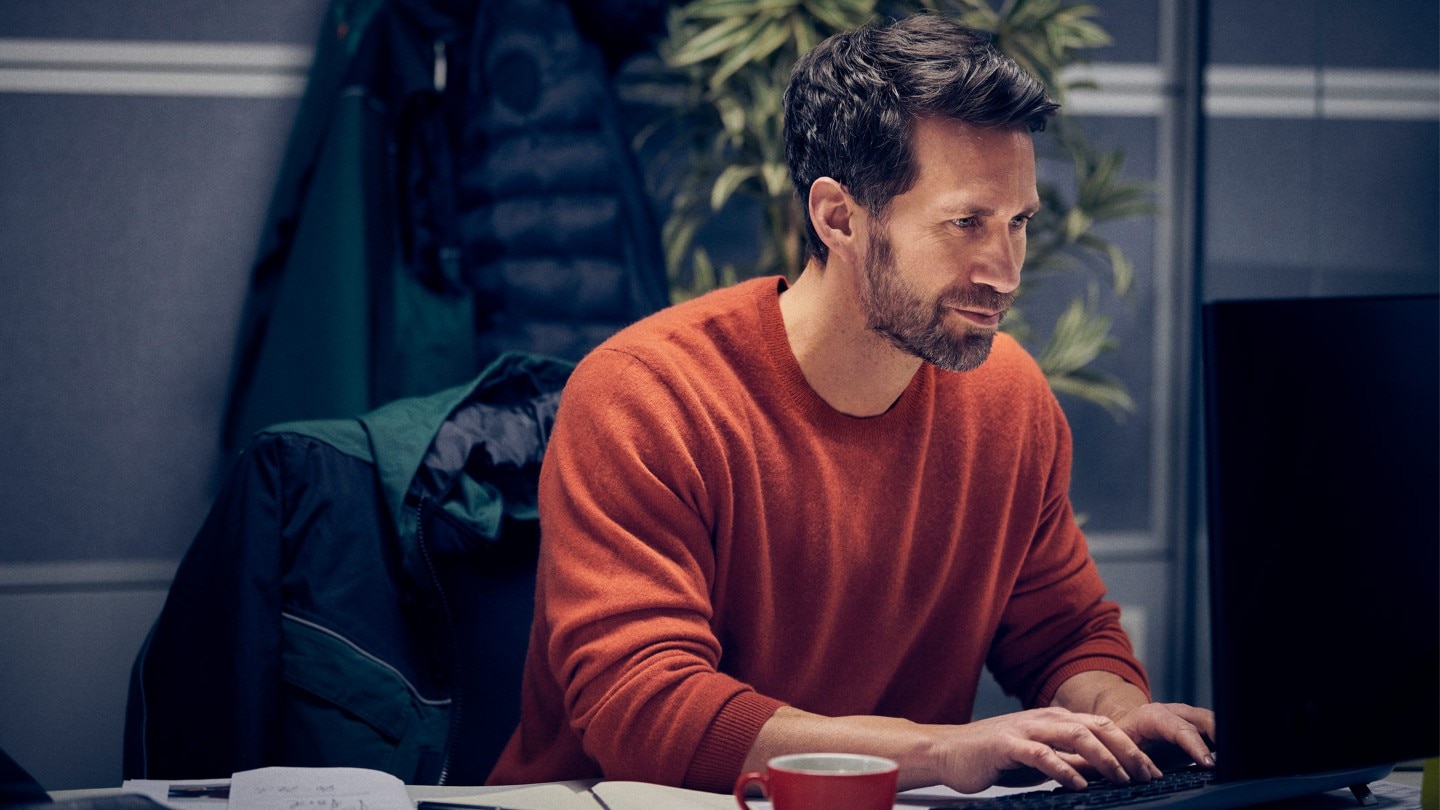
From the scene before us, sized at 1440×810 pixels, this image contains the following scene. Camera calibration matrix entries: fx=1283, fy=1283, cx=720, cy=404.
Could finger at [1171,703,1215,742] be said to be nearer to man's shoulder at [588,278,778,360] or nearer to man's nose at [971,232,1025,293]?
man's nose at [971,232,1025,293]

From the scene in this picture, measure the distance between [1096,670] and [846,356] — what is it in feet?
1.23

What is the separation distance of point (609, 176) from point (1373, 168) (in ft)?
4.00

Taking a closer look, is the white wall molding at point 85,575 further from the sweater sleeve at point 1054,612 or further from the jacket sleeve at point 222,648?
the sweater sleeve at point 1054,612

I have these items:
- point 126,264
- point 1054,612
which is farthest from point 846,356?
point 126,264

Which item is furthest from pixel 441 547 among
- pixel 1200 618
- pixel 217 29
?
pixel 1200 618

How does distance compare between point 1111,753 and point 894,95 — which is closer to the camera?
point 1111,753

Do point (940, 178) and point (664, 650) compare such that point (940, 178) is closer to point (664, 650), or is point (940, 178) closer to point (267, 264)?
point (664, 650)

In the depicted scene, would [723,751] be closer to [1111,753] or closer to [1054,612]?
[1111,753]

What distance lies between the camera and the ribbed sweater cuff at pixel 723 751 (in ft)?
3.11

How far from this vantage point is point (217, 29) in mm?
2250

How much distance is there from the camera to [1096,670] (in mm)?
1190

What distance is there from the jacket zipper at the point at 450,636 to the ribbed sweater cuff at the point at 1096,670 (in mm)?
588

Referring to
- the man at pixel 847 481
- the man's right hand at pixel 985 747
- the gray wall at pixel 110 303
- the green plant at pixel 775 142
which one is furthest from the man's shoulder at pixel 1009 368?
the gray wall at pixel 110 303

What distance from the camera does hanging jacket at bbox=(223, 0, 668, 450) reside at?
2.04 m
